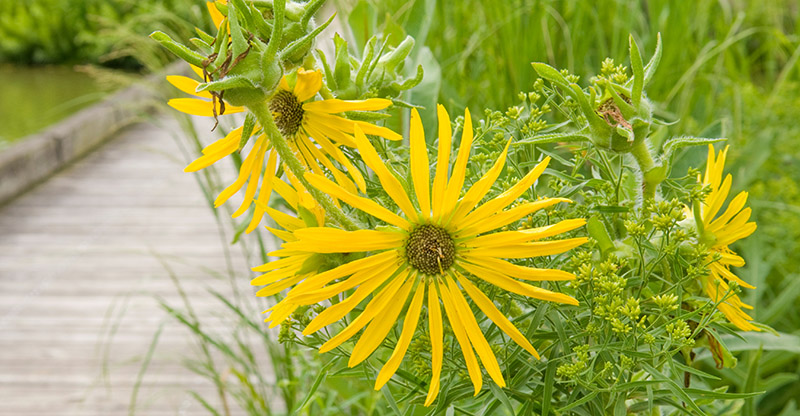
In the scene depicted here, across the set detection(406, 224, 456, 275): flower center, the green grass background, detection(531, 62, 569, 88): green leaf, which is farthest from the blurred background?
detection(531, 62, 569, 88): green leaf

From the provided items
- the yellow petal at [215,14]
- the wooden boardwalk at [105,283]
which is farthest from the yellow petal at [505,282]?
the wooden boardwalk at [105,283]

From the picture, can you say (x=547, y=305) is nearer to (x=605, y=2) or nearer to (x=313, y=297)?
(x=313, y=297)

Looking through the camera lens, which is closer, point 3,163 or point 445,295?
point 445,295

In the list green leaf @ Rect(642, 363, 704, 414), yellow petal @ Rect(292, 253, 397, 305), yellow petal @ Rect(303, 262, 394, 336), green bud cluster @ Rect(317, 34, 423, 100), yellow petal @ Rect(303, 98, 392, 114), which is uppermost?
green bud cluster @ Rect(317, 34, 423, 100)

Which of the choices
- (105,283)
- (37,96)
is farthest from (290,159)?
(37,96)

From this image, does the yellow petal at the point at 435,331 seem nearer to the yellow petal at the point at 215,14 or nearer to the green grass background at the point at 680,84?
the yellow petal at the point at 215,14

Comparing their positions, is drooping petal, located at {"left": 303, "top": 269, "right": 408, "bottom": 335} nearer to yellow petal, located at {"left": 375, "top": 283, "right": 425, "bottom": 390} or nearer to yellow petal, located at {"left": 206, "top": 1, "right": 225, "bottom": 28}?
yellow petal, located at {"left": 375, "top": 283, "right": 425, "bottom": 390}

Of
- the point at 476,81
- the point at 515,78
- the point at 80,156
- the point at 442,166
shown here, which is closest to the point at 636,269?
the point at 442,166

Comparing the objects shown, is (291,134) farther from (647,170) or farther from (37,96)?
(37,96)
